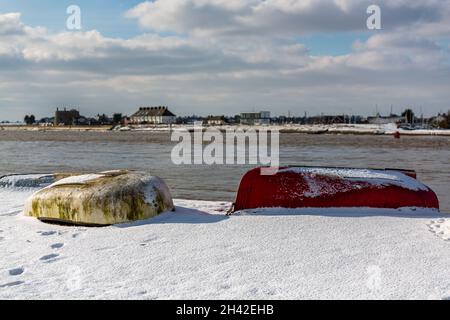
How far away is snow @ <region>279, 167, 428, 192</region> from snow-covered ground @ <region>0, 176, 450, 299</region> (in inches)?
17.4

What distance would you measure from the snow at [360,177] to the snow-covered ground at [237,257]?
441mm

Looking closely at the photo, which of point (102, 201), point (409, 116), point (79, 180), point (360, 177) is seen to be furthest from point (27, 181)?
point (409, 116)

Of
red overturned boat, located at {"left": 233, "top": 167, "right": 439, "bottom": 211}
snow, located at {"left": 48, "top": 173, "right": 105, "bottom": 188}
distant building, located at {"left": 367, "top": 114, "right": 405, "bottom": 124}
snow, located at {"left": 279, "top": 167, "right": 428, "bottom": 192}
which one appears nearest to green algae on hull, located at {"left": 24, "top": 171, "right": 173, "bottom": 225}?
snow, located at {"left": 48, "top": 173, "right": 105, "bottom": 188}

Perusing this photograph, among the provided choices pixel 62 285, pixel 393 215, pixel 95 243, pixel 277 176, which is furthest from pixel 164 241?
pixel 393 215

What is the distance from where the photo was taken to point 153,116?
151000 mm

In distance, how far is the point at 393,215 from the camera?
6.88 meters

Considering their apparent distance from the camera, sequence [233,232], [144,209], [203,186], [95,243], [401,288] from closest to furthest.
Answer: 1. [401,288]
2. [95,243]
3. [233,232]
4. [144,209]
5. [203,186]

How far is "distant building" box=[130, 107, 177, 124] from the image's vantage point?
14750 centimetres

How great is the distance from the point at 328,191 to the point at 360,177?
635mm

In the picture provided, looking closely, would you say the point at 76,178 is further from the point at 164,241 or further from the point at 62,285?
the point at 62,285

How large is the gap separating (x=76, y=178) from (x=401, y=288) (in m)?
5.12

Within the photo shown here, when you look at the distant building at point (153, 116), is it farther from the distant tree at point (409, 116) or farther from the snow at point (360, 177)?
the snow at point (360, 177)

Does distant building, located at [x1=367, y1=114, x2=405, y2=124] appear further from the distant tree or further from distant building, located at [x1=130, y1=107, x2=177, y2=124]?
distant building, located at [x1=130, y1=107, x2=177, y2=124]
